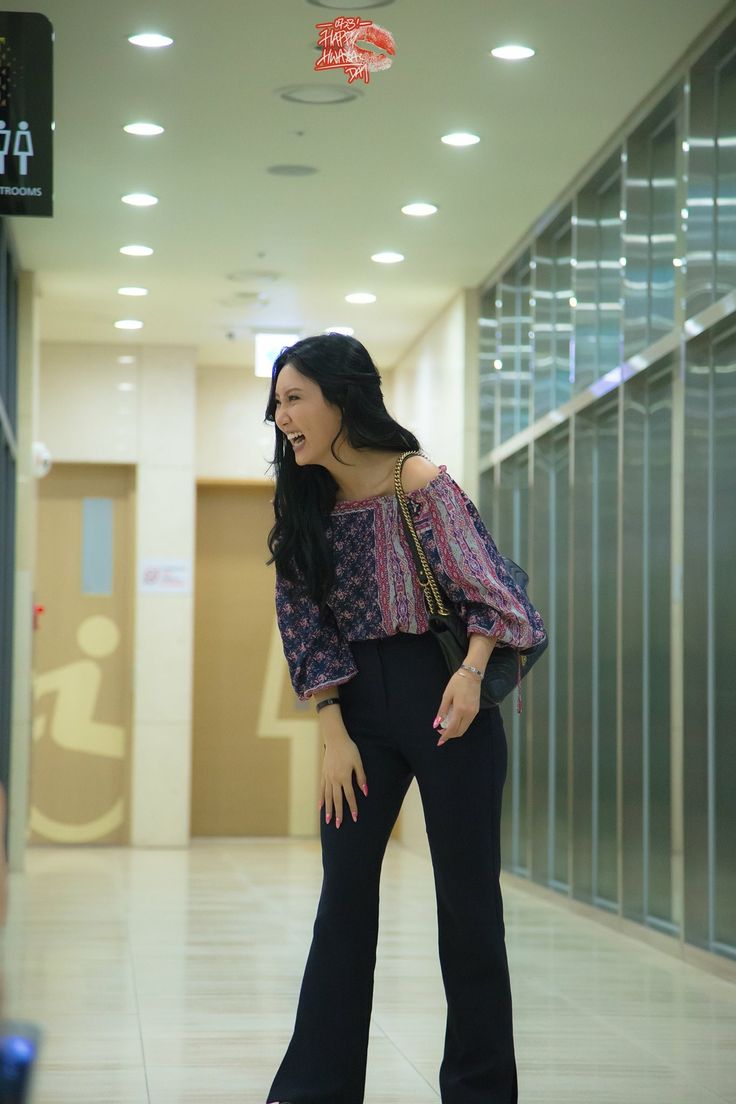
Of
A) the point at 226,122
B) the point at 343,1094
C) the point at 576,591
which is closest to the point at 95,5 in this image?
the point at 226,122

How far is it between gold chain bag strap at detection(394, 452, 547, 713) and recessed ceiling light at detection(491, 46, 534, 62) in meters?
3.99

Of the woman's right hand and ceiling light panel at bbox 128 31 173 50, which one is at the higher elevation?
ceiling light panel at bbox 128 31 173 50

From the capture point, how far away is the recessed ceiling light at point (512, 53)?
640 centimetres

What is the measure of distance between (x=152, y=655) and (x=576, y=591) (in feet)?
16.3

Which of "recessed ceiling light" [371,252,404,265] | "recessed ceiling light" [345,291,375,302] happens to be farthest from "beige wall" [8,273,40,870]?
"recessed ceiling light" [371,252,404,265]

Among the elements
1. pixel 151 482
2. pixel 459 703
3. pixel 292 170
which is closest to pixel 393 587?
pixel 459 703

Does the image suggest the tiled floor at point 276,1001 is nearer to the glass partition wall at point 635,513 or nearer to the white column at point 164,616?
the glass partition wall at point 635,513

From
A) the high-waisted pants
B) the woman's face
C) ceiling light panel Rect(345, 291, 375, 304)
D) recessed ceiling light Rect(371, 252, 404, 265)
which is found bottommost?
the high-waisted pants

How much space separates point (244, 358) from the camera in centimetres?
1292

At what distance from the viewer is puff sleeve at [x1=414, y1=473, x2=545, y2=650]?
2.79m

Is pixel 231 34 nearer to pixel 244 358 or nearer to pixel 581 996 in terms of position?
pixel 581 996

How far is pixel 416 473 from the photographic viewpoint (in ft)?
9.53

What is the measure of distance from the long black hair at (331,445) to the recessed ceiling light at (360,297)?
7.92 metres

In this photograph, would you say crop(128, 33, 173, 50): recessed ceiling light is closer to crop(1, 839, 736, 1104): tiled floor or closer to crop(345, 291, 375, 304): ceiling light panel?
crop(1, 839, 736, 1104): tiled floor
